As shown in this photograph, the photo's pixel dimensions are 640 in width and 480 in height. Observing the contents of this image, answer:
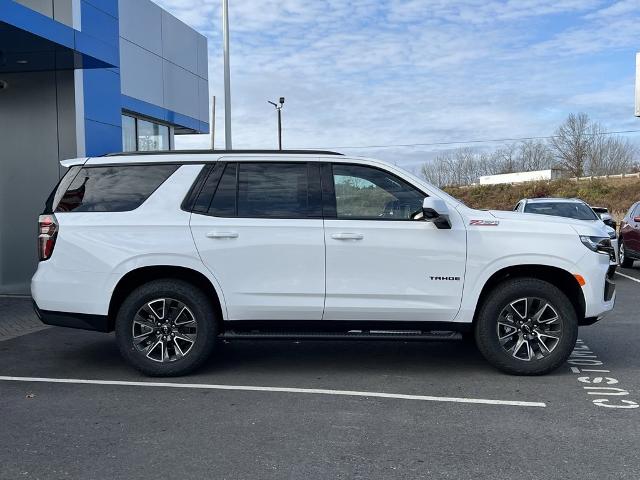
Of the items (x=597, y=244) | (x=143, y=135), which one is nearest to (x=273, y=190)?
(x=597, y=244)

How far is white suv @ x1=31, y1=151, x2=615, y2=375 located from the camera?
5.72m

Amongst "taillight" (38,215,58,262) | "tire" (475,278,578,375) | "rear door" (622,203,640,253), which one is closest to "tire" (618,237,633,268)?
"rear door" (622,203,640,253)

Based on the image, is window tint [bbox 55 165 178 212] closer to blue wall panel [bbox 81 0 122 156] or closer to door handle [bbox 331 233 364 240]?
door handle [bbox 331 233 364 240]

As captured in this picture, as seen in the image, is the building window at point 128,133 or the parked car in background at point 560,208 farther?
the building window at point 128,133

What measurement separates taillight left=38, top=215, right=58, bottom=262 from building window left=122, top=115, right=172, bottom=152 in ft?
26.2

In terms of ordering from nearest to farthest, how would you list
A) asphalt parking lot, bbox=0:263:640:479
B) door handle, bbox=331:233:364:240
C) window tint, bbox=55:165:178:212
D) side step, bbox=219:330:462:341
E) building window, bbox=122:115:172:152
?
asphalt parking lot, bbox=0:263:640:479
door handle, bbox=331:233:364:240
side step, bbox=219:330:462:341
window tint, bbox=55:165:178:212
building window, bbox=122:115:172:152

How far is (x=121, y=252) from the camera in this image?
19.0ft

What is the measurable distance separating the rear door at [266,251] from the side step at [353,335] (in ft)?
0.52

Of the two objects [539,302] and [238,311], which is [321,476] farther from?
[539,302]

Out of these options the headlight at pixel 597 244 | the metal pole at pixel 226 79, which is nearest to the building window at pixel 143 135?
the metal pole at pixel 226 79

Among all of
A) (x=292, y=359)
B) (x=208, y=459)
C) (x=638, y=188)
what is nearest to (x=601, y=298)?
(x=292, y=359)

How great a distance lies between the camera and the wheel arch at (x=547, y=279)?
5824mm

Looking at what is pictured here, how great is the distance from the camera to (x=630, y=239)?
14.3 meters

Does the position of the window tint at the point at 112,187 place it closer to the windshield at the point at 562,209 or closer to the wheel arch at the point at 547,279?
the wheel arch at the point at 547,279
